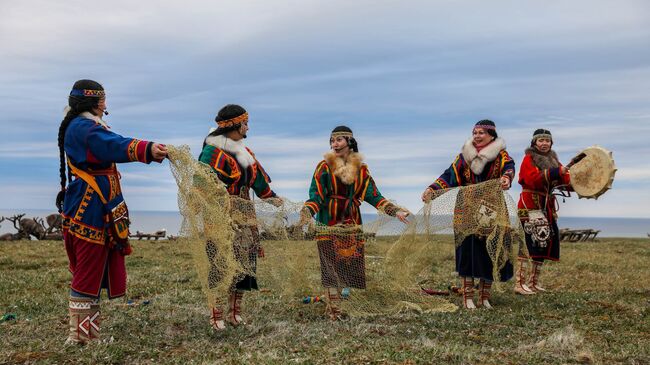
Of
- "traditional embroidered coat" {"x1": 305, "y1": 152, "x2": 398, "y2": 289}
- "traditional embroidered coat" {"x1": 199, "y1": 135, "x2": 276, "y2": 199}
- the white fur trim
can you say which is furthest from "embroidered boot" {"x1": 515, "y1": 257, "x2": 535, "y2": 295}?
the white fur trim

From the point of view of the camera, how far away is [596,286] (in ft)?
36.0

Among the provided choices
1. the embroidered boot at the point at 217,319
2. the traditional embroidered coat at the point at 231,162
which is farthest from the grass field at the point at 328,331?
the traditional embroidered coat at the point at 231,162

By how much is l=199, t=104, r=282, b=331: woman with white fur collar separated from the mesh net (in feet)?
0.10

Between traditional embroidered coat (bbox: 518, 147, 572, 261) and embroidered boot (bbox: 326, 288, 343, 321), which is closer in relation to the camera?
embroidered boot (bbox: 326, 288, 343, 321)

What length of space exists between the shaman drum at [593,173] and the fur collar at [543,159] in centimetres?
26

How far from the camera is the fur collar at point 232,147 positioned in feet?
23.6

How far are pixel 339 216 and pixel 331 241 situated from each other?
1.02ft

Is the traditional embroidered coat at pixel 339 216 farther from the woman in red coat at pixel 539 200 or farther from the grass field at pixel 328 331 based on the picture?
the woman in red coat at pixel 539 200

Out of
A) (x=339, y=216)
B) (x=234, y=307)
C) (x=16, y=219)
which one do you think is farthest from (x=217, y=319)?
(x=16, y=219)

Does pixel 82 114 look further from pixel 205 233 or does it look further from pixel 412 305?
pixel 412 305

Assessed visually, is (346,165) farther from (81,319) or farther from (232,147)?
(81,319)

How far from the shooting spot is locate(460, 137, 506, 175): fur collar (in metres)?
8.31

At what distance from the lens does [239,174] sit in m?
7.21

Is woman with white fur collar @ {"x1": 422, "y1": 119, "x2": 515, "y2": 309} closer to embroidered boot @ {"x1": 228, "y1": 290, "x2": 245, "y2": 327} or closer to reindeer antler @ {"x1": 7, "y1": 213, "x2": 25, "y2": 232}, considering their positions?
embroidered boot @ {"x1": 228, "y1": 290, "x2": 245, "y2": 327}
